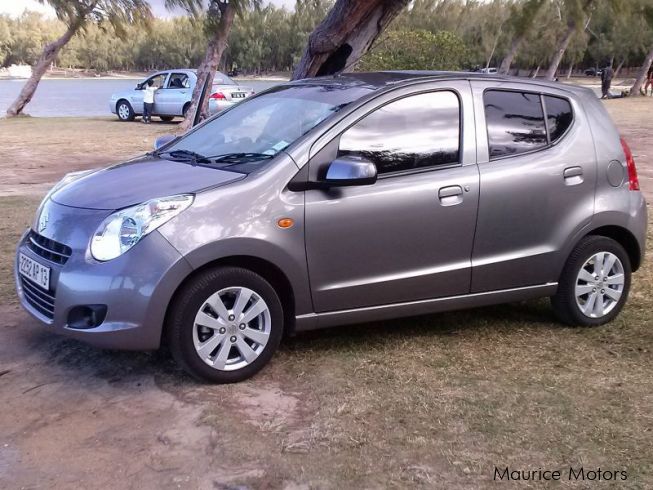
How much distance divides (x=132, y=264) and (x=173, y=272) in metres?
0.21

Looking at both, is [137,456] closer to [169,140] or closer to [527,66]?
[169,140]

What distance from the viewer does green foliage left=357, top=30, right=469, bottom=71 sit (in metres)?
22.8

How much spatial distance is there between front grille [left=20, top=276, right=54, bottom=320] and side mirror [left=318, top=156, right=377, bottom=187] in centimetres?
162

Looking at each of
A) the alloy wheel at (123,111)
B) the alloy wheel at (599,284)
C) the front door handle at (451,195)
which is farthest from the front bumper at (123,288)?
the alloy wheel at (123,111)

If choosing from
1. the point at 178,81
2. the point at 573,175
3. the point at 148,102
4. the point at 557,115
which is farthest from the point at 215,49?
the point at 573,175

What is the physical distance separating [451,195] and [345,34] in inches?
191

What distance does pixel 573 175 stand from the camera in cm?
498

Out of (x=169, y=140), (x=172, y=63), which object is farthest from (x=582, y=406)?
(x=172, y=63)

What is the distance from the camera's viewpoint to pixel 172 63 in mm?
54312

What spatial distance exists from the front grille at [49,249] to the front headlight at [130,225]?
0.20 m

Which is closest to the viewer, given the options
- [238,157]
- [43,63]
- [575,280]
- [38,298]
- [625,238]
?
[38,298]

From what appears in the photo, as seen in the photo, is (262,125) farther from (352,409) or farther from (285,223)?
(352,409)

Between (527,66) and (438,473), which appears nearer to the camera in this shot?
(438,473)

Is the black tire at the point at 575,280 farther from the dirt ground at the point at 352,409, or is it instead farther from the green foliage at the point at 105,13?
the green foliage at the point at 105,13
